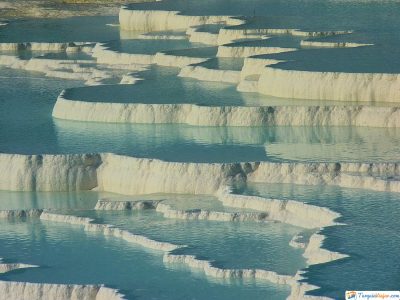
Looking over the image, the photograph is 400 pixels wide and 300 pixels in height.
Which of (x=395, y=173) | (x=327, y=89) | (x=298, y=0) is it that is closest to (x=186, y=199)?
(x=395, y=173)

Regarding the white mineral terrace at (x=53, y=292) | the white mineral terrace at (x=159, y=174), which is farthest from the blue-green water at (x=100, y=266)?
the white mineral terrace at (x=159, y=174)

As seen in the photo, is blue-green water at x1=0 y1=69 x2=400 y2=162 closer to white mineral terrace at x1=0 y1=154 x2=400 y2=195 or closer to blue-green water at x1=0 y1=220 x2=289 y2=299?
white mineral terrace at x1=0 y1=154 x2=400 y2=195

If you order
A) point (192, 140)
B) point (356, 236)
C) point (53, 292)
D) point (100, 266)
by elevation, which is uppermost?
point (192, 140)

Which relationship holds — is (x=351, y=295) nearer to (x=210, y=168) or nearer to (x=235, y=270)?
(x=235, y=270)

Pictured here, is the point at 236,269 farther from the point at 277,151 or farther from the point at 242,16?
the point at 242,16

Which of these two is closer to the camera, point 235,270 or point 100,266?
point 235,270

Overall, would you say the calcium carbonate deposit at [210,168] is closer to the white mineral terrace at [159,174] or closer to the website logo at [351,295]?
the white mineral terrace at [159,174]

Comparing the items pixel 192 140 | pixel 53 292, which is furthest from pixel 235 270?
pixel 192 140

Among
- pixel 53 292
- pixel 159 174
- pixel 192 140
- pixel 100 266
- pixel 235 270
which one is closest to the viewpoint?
pixel 235 270

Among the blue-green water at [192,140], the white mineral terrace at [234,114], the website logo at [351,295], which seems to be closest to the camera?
the website logo at [351,295]
